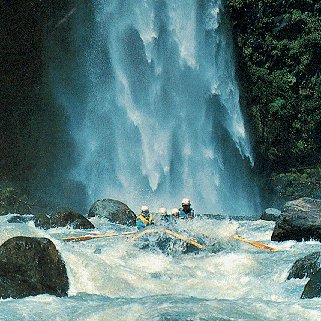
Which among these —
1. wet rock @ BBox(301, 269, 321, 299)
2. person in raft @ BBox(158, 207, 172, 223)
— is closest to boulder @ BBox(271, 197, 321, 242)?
person in raft @ BBox(158, 207, 172, 223)

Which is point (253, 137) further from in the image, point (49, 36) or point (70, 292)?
point (70, 292)

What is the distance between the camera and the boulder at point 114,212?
20.2 metres

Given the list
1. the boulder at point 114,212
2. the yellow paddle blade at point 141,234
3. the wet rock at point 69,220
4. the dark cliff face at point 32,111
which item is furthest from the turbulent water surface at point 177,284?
the dark cliff face at point 32,111

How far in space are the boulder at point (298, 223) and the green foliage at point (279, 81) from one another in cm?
1788

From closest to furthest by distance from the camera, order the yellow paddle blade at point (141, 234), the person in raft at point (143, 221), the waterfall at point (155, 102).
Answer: the yellow paddle blade at point (141, 234), the person in raft at point (143, 221), the waterfall at point (155, 102)

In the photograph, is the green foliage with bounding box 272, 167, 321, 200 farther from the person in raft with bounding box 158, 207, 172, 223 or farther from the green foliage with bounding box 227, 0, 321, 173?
the person in raft with bounding box 158, 207, 172, 223

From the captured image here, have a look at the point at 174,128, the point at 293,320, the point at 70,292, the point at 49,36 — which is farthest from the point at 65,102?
the point at 293,320

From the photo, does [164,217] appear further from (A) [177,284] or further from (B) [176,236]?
(A) [177,284]

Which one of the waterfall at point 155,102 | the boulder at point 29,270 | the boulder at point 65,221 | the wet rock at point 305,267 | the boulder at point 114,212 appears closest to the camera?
the boulder at point 29,270

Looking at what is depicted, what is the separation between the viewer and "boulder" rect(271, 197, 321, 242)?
50.5ft

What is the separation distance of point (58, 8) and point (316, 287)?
2538 centimetres

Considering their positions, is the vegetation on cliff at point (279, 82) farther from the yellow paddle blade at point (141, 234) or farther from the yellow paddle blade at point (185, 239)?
the yellow paddle blade at point (185, 239)

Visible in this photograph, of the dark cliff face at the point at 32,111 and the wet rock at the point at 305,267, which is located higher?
the dark cliff face at the point at 32,111

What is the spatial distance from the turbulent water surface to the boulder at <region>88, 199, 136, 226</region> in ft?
11.6
